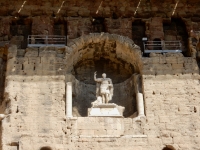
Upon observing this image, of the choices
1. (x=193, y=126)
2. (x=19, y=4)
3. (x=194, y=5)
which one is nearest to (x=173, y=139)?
(x=193, y=126)

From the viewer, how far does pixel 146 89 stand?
13.0 metres

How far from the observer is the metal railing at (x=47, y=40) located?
13984mm

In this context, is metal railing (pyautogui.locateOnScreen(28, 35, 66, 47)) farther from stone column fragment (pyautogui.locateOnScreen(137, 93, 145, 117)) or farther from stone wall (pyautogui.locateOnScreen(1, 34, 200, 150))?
stone column fragment (pyautogui.locateOnScreen(137, 93, 145, 117))

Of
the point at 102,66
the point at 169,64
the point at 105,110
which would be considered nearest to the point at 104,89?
the point at 105,110

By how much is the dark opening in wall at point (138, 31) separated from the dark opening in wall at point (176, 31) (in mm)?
797

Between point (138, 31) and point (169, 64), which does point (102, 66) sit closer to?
point (138, 31)

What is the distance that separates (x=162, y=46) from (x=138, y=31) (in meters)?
1.15

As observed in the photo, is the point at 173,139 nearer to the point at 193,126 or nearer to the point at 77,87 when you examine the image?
the point at 193,126

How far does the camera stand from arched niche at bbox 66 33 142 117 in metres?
13.7

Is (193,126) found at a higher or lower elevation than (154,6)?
lower

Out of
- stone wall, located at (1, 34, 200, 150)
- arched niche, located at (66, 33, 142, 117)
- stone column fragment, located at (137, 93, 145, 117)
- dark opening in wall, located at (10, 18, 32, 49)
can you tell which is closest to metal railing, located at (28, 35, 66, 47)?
dark opening in wall, located at (10, 18, 32, 49)

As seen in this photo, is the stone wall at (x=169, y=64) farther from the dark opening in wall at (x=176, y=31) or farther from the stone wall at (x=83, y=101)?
the dark opening in wall at (x=176, y=31)

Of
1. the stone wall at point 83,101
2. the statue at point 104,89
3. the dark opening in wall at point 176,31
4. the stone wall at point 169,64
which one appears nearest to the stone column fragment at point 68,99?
the stone wall at point 83,101

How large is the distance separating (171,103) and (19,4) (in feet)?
21.0
